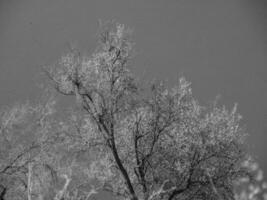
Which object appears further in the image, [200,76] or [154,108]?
[200,76]

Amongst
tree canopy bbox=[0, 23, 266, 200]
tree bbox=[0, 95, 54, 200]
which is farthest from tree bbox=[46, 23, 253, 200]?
tree bbox=[0, 95, 54, 200]

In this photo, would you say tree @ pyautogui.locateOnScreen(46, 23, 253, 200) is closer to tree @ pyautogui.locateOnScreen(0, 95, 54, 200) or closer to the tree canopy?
the tree canopy

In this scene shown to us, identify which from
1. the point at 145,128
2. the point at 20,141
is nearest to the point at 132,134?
the point at 145,128

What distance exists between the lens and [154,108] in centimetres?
2150

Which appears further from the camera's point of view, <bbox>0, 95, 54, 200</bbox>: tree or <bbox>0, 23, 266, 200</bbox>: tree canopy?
<bbox>0, 95, 54, 200</bbox>: tree

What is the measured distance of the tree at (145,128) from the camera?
1967cm

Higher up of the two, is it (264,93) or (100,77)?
(264,93)

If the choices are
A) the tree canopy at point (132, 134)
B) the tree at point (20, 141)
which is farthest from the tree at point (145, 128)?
the tree at point (20, 141)

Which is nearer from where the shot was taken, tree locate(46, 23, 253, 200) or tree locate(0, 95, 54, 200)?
tree locate(46, 23, 253, 200)

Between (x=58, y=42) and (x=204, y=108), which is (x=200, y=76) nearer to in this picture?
(x=58, y=42)

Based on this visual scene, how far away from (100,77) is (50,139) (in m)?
6.82

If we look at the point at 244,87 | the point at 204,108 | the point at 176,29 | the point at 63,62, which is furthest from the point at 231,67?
the point at 63,62

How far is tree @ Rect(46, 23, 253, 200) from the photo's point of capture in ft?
64.5

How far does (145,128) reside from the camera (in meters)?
21.5
